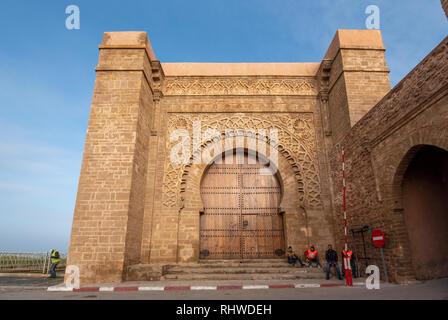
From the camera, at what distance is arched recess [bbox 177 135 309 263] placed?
7395 millimetres

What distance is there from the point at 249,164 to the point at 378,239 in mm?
4088

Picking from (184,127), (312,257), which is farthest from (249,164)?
(312,257)

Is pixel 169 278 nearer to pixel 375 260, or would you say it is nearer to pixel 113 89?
pixel 375 260

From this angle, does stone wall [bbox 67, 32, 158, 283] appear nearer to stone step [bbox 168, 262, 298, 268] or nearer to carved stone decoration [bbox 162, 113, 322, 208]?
carved stone decoration [bbox 162, 113, 322, 208]

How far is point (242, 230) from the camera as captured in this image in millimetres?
7922

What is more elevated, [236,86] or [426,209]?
[236,86]

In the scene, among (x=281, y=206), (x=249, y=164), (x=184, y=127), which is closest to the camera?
(x=281, y=206)

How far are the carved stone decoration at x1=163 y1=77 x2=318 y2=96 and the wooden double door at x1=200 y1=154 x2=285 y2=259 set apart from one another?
2168 mm

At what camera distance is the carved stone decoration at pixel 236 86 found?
8.73 m

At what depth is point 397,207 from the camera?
521 centimetres

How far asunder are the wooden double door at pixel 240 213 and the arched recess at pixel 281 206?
397mm
